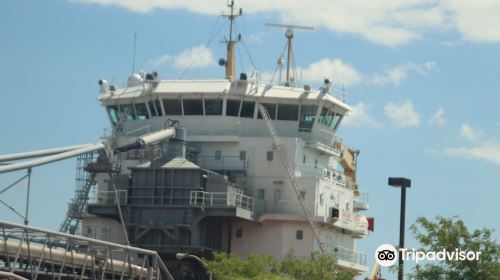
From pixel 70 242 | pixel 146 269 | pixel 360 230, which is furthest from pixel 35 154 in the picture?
pixel 360 230

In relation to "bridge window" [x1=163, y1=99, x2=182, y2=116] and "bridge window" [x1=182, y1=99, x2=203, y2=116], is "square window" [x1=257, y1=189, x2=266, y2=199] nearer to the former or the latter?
"bridge window" [x1=182, y1=99, x2=203, y2=116]

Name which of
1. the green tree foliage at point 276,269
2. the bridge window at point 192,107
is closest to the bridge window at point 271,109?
the bridge window at point 192,107

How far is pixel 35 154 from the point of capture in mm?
85688

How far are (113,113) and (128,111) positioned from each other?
4.98 feet

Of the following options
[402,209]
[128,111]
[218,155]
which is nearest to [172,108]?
[128,111]

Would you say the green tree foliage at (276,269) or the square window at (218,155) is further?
the square window at (218,155)

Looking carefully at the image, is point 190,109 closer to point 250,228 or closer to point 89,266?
point 250,228

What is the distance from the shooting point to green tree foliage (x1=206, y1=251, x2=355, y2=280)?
89.5 metres

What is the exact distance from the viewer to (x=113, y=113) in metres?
104

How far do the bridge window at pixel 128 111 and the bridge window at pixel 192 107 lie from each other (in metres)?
4.44

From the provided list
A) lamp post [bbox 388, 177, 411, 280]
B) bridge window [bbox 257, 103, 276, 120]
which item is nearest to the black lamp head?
lamp post [bbox 388, 177, 411, 280]

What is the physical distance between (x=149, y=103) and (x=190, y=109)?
3.12 metres

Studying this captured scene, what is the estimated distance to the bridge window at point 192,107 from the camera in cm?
10000

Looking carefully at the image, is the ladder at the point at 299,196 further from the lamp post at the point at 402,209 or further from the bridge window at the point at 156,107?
the lamp post at the point at 402,209
